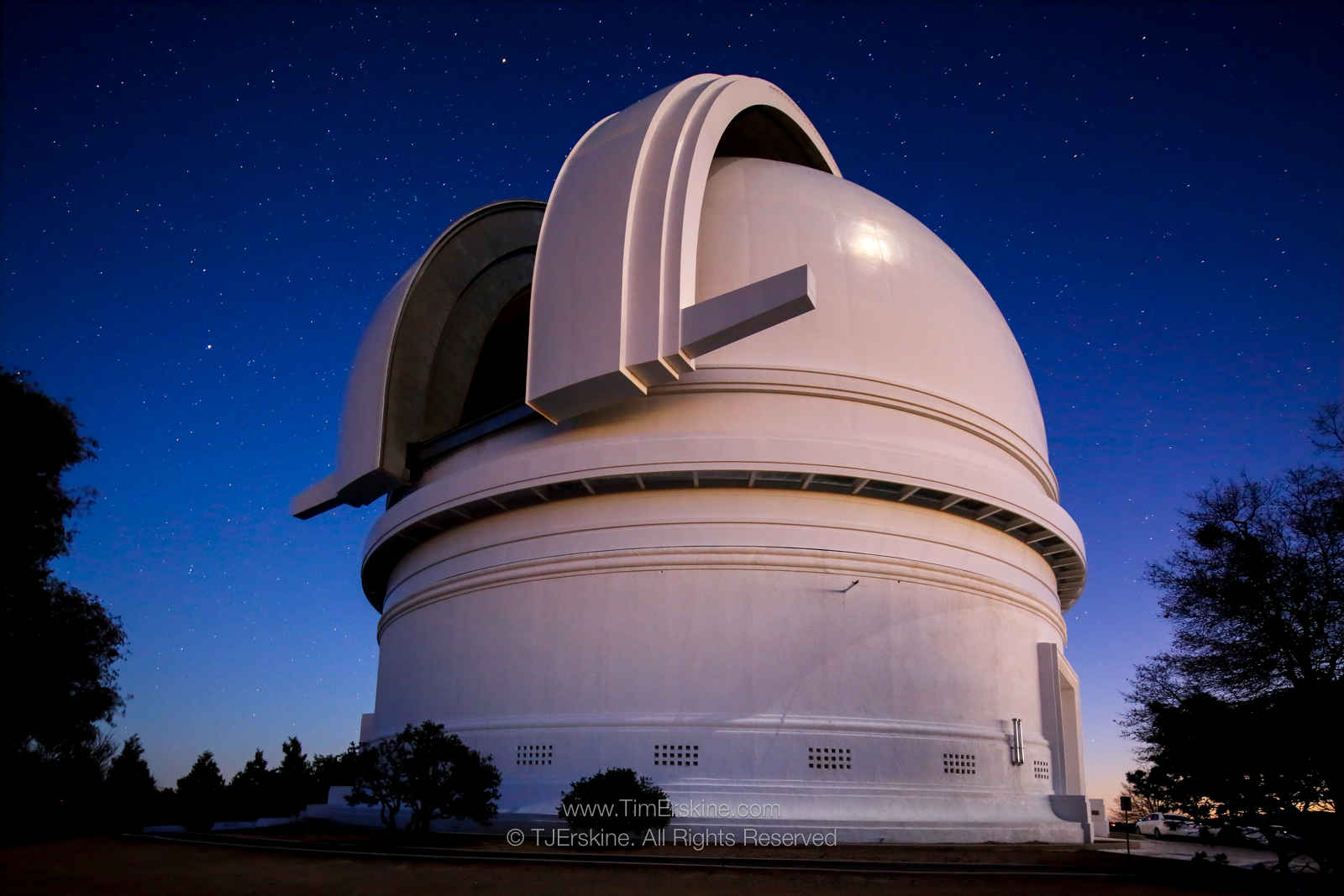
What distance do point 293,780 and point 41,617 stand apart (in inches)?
341

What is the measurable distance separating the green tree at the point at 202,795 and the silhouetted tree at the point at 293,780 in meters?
1.30

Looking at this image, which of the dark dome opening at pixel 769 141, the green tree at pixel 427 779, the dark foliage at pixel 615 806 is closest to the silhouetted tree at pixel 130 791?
the green tree at pixel 427 779

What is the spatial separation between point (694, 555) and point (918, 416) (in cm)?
562

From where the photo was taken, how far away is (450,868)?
11.4 metres

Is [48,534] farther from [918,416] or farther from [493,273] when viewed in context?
[918,416]

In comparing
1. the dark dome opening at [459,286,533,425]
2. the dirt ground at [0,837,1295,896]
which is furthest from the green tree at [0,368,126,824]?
the dark dome opening at [459,286,533,425]

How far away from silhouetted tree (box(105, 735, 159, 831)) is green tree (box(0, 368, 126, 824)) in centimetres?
120

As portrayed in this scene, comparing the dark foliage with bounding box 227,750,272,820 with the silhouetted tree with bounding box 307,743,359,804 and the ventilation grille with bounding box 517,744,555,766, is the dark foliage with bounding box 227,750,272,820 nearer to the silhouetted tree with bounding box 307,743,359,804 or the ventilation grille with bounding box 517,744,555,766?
the silhouetted tree with bounding box 307,743,359,804

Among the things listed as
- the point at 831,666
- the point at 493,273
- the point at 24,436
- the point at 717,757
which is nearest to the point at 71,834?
the point at 24,436

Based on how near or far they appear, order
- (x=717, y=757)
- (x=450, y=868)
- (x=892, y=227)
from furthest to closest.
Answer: (x=892, y=227) → (x=717, y=757) → (x=450, y=868)

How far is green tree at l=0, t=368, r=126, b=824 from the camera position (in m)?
15.6

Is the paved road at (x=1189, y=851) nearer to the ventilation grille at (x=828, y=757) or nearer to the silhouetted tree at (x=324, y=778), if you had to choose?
the ventilation grille at (x=828, y=757)

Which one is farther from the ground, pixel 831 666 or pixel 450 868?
pixel 831 666

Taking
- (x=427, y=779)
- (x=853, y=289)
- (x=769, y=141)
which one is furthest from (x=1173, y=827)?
(x=769, y=141)
